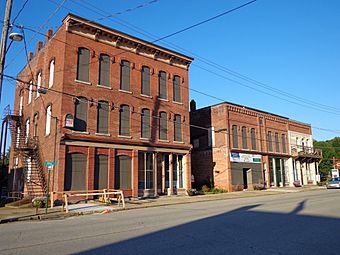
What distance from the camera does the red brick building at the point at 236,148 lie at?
111ft

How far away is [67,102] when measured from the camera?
2219 centimetres

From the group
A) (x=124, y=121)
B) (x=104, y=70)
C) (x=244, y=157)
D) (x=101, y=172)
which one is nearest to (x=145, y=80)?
(x=104, y=70)

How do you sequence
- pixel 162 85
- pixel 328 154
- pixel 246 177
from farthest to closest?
1. pixel 328 154
2. pixel 246 177
3. pixel 162 85

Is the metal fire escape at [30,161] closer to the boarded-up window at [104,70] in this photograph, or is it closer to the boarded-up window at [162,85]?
the boarded-up window at [104,70]

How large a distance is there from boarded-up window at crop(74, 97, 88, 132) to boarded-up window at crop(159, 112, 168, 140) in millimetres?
7112

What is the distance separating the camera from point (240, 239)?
8062 millimetres

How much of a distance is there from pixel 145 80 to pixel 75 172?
33.4 feet

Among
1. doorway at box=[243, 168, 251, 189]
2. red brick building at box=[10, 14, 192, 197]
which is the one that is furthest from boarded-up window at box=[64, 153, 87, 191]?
doorway at box=[243, 168, 251, 189]

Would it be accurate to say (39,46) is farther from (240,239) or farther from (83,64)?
(240,239)

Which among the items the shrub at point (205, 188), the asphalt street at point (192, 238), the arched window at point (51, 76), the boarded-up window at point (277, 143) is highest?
the arched window at point (51, 76)

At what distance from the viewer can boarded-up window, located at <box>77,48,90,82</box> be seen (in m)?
23.5

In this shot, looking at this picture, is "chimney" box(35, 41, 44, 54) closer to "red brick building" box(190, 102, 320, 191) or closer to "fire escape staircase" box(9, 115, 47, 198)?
"fire escape staircase" box(9, 115, 47, 198)

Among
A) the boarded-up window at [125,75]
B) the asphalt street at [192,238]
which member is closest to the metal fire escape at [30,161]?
the boarded-up window at [125,75]

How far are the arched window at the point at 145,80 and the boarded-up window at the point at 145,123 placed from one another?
1.69 m
